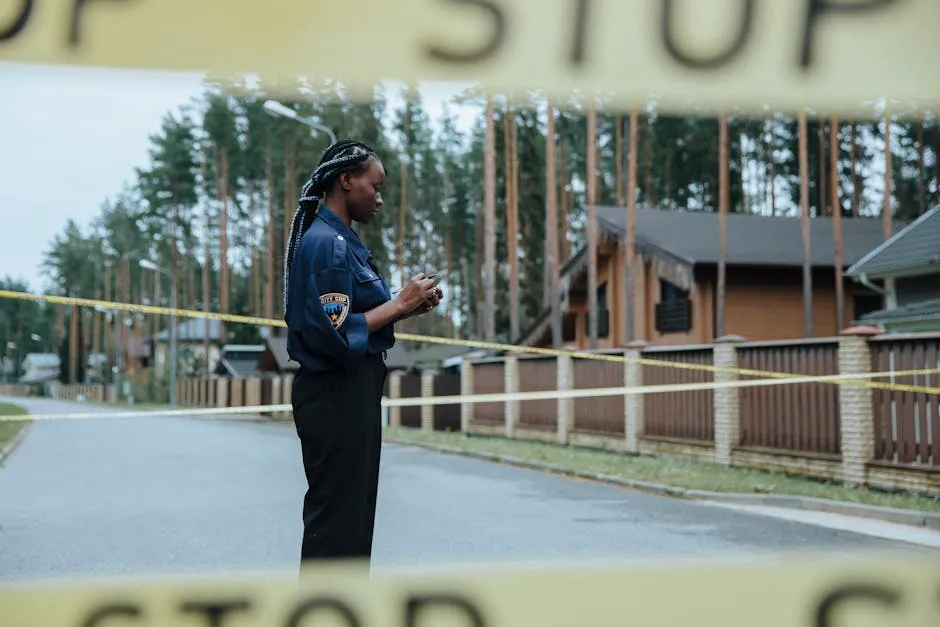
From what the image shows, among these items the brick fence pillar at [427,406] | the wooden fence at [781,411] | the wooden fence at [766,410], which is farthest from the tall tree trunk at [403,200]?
the wooden fence at [781,411]

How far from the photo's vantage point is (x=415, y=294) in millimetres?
2688

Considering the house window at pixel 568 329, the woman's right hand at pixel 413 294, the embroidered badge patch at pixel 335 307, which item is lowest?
the embroidered badge patch at pixel 335 307

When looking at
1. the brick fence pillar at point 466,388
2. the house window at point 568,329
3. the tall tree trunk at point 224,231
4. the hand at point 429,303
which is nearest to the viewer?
the hand at point 429,303

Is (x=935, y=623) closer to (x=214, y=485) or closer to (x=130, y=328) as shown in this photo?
(x=214, y=485)

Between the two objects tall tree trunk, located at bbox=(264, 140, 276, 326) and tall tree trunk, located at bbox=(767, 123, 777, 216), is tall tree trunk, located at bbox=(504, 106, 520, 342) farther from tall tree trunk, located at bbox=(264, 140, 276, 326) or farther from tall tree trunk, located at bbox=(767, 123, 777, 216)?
tall tree trunk, located at bbox=(264, 140, 276, 326)

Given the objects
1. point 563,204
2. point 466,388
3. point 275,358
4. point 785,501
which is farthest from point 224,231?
point 785,501

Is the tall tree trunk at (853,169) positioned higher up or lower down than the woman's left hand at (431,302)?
higher up

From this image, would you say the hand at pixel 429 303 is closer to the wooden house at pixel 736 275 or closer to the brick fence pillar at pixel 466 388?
the wooden house at pixel 736 275

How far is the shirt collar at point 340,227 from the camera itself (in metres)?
2.79

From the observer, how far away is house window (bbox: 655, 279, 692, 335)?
23906 millimetres

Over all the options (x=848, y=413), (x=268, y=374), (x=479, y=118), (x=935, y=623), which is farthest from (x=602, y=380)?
(x=268, y=374)

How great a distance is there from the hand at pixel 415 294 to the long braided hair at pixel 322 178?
11.5 inches

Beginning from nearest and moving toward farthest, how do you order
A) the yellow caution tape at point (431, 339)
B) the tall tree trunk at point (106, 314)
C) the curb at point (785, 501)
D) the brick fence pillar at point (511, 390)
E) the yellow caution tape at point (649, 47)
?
the yellow caution tape at point (649, 47), the yellow caution tape at point (431, 339), the curb at point (785, 501), the brick fence pillar at point (511, 390), the tall tree trunk at point (106, 314)

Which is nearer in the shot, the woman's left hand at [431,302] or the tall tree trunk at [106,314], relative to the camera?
the woman's left hand at [431,302]
